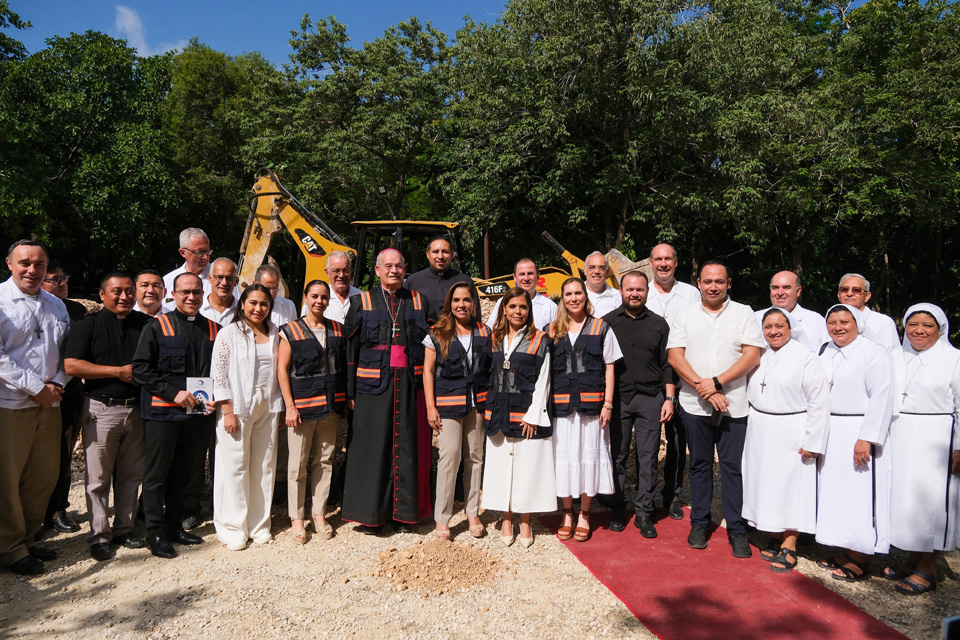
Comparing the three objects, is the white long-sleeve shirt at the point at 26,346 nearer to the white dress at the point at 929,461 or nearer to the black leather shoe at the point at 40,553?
the black leather shoe at the point at 40,553

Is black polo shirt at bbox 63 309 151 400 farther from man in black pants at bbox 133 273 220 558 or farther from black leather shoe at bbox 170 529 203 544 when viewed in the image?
black leather shoe at bbox 170 529 203 544

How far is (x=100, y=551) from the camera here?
4.16 meters

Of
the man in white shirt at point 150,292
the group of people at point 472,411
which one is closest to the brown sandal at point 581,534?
the group of people at point 472,411

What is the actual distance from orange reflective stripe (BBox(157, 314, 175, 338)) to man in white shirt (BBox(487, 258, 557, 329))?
2.35 metres

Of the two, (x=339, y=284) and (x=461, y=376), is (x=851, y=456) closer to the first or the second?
(x=461, y=376)

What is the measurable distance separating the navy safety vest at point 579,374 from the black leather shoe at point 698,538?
1151 millimetres

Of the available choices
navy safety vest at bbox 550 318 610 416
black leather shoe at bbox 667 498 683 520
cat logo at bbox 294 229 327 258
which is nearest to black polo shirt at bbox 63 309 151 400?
navy safety vest at bbox 550 318 610 416

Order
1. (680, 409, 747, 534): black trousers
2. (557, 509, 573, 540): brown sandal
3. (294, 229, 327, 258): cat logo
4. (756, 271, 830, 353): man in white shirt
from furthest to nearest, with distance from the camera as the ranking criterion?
(294, 229, 327, 258): cat logo, (756, 271, 830, 353): man in white shirt, (557, 509, 573, 540): brown sandal, (680, 409, 747, 534): black trousers

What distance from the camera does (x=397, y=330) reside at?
15.1ft

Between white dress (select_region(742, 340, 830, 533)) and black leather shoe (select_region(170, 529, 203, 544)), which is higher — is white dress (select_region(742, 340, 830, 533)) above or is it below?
above

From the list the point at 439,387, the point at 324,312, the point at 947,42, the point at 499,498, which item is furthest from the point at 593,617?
the point at 947,42

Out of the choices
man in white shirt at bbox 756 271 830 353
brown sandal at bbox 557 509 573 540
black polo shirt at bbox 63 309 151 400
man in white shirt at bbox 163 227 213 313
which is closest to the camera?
black polo shirt at bbox 63 309 151 400

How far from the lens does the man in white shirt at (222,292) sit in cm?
471

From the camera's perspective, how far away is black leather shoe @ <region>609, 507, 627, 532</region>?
474cm
